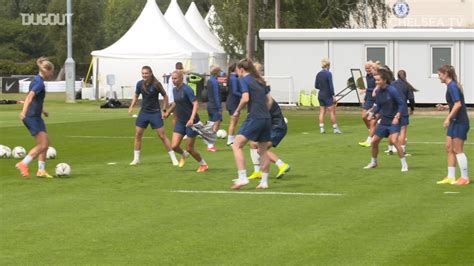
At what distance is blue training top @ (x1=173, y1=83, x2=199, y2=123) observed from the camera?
19938 millimetres

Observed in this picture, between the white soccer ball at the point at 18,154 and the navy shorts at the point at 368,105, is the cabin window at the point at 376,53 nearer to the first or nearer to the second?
the navy shorts at the point at 368,105

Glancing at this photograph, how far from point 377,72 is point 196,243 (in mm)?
8509

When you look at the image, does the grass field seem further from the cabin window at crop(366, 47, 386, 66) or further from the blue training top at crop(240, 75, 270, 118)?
the cabin window at crop(366, 47, 386, 66)

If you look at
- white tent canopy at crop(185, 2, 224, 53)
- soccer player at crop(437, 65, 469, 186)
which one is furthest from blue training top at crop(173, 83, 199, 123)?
white tent canopy at crop(185, 2, 224, 53)

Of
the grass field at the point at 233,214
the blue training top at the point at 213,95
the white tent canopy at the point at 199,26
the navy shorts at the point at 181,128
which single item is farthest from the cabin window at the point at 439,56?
the navy shorts at the point at 181,128

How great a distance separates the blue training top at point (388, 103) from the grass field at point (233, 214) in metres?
0.95

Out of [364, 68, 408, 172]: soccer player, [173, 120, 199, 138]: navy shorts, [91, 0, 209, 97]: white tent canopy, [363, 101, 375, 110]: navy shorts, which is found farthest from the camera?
[91, 0, 209, 97]: white tent canopy

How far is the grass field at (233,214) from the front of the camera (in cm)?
1094

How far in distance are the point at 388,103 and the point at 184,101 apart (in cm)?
356

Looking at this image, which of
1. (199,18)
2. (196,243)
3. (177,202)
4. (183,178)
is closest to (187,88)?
(183,178)

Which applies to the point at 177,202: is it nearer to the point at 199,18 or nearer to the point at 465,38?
the point at 465,38

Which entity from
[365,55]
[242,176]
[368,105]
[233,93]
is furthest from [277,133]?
[365,55]

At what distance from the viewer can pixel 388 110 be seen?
64.3 ft

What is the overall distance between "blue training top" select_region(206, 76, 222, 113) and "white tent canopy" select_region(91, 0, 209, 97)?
105ft
